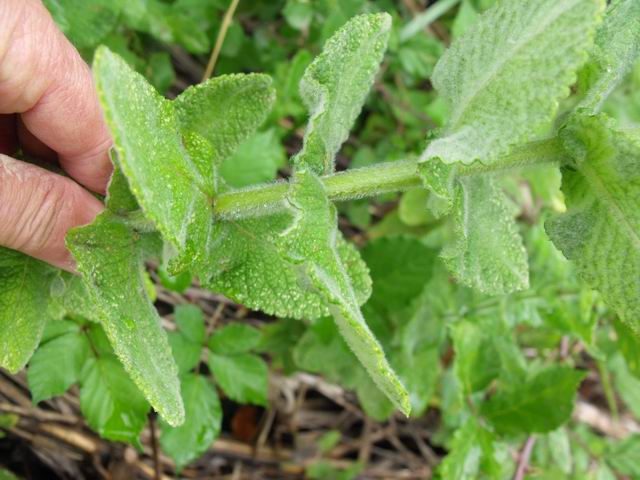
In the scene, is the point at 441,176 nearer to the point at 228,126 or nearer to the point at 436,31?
the point at 228,126

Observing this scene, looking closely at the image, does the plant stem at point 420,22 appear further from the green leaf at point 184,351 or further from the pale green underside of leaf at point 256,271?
the pale green underside of leaf at point 256,271

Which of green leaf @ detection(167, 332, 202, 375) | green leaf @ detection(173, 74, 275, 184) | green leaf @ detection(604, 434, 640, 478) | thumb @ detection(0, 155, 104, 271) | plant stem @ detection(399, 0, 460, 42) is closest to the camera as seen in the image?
thumb @ detection(0, 155, 104, 271)

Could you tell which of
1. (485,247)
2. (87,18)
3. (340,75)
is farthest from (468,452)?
(87,18)

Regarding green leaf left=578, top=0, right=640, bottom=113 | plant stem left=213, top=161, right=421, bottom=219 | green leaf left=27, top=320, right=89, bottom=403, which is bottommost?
green leaf left=27, top=320, right=89, bottom=403

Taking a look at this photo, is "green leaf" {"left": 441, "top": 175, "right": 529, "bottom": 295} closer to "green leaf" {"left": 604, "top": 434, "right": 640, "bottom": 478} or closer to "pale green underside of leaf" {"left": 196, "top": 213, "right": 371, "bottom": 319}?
"pale green underside of leaf" {"left": 196, "top": 213, "right": 371, "bottom": 319}

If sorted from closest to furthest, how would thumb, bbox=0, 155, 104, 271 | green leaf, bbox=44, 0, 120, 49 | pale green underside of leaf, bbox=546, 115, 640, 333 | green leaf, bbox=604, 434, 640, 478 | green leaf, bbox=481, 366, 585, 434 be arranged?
pale green underside of leaf, bbox=546, 115, 640, 333
thumb, bbox=0, 155, 104, 271
green leaf, bbox=44, 0, 120, 49
green leaf, bbox=481, 366, 585, 434
green leaf, bbox=604, 434, 640, 478

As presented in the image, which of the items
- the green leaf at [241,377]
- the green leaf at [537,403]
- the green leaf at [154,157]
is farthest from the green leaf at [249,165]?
the green leaf at [537,403]

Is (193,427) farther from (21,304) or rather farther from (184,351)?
(21,304)

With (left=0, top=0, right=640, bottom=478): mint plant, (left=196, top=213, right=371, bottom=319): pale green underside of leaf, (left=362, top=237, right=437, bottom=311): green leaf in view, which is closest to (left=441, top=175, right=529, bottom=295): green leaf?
(left=0, top=0, right=640, bottom=478): mint plant
